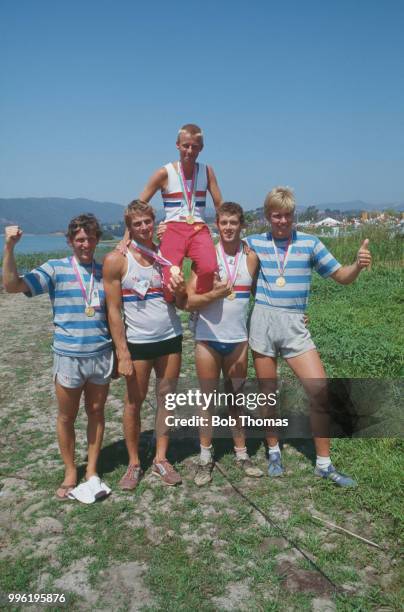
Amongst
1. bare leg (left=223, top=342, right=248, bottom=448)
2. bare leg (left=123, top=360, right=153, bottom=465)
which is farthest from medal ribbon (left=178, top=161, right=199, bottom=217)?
bare leg (left=123, top=360, right=153, bottom=465)

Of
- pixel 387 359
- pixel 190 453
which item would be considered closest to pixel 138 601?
pixel 190 453

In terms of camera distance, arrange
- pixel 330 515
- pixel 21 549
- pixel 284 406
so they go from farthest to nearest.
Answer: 1. pixel 284 406
2. pixel 330 515
3. pixel 21 549

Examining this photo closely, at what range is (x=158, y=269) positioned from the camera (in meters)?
3.29

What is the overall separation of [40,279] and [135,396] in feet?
3.48

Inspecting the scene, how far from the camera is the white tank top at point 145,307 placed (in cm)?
320

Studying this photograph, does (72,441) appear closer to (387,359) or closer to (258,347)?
(258,347)

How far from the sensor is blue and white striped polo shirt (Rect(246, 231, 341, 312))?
3338mm

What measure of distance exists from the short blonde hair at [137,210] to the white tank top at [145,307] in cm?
25

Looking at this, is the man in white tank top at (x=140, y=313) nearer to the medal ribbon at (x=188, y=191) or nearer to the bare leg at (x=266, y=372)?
the medal ribbon at (x=188, y=191)

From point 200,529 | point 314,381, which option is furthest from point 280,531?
point 314,381

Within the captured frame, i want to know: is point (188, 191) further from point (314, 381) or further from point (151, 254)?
point (314, 381)

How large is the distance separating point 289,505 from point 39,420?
2770 mm

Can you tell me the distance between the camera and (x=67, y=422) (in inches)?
132

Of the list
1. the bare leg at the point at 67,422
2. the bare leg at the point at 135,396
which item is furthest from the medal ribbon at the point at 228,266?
the bare leg at the point at 67,422
